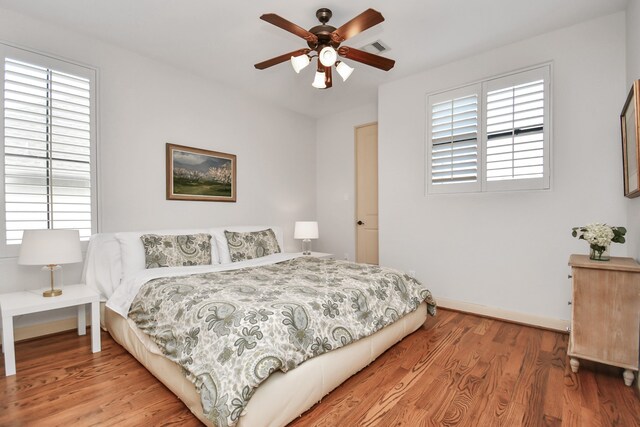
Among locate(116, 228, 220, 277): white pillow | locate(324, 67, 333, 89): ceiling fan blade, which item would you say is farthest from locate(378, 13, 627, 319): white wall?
locate(116, 228, 220, 277): white pillow

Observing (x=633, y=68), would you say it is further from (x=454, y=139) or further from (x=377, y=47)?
(x=377, y=47)

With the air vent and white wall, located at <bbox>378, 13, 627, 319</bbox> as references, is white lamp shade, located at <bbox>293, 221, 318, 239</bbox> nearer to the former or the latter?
white wall, located at <bbox>378, 13, 627, 319</bbox>

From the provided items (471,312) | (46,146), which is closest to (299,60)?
(46,146)

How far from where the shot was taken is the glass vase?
2236 mm

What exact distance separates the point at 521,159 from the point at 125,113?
→ 4116 mm

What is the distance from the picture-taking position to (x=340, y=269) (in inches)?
116

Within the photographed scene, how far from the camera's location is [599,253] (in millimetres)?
2256

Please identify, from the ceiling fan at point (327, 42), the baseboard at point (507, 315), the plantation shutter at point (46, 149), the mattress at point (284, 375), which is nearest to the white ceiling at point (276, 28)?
the ceiling fan at point (327, 42)

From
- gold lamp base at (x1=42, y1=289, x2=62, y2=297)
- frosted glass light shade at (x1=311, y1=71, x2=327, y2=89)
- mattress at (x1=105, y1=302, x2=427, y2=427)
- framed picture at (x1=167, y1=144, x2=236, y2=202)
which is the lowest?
mattress at (x1=105, y1=302, x2=427, y2=427)

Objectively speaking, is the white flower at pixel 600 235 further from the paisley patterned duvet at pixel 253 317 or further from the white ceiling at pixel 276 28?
the white ceiling at pixel 276 28

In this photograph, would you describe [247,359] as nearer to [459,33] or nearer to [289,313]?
[289,313]

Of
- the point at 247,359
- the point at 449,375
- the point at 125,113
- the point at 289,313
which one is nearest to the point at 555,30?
the point at 449,375

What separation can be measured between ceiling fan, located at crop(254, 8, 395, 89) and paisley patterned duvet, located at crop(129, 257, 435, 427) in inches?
67.0

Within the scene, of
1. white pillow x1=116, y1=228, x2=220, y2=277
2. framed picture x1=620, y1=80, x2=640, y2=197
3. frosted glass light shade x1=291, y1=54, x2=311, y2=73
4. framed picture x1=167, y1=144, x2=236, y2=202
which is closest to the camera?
framed picture x1=620, y1=80, x2=640, y2=197
